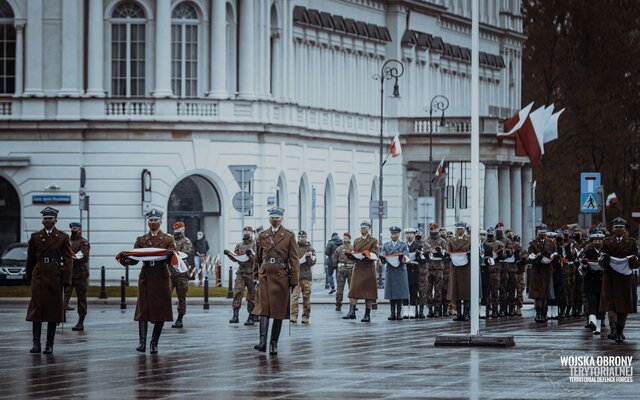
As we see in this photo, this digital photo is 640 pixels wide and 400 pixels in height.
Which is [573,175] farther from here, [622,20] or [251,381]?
[251,381]

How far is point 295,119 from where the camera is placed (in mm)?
72375

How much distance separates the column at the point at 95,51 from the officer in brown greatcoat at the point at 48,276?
35.9 meters

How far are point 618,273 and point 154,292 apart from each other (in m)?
7.99

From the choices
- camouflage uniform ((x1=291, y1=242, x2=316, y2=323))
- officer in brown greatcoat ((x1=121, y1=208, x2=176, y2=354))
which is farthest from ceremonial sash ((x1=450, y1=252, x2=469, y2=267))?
officer in brown greatcoat ((x1=121, y1=208, x2=176, y2=354))

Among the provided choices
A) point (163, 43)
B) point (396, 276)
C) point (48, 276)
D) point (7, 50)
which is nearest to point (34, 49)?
point (7, 50)

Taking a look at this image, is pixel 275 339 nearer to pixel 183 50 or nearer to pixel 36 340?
pixel 36 340

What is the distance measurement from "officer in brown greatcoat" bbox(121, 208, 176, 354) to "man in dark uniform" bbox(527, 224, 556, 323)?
12.7 meters

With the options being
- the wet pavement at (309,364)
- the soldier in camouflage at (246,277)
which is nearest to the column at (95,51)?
the soldier in camouflage at (246,277)

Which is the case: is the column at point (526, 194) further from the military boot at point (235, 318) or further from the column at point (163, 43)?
the military boot at point (235, 318)

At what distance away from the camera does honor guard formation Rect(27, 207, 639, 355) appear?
30531 millimetres

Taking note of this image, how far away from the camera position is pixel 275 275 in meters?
30.3

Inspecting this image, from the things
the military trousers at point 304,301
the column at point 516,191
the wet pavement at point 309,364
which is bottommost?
the wet pavement at point 309,364

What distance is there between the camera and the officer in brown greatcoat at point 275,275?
3005cm

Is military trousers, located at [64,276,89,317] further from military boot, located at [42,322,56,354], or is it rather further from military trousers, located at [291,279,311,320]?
military boot, located at [42,322,56,354]
